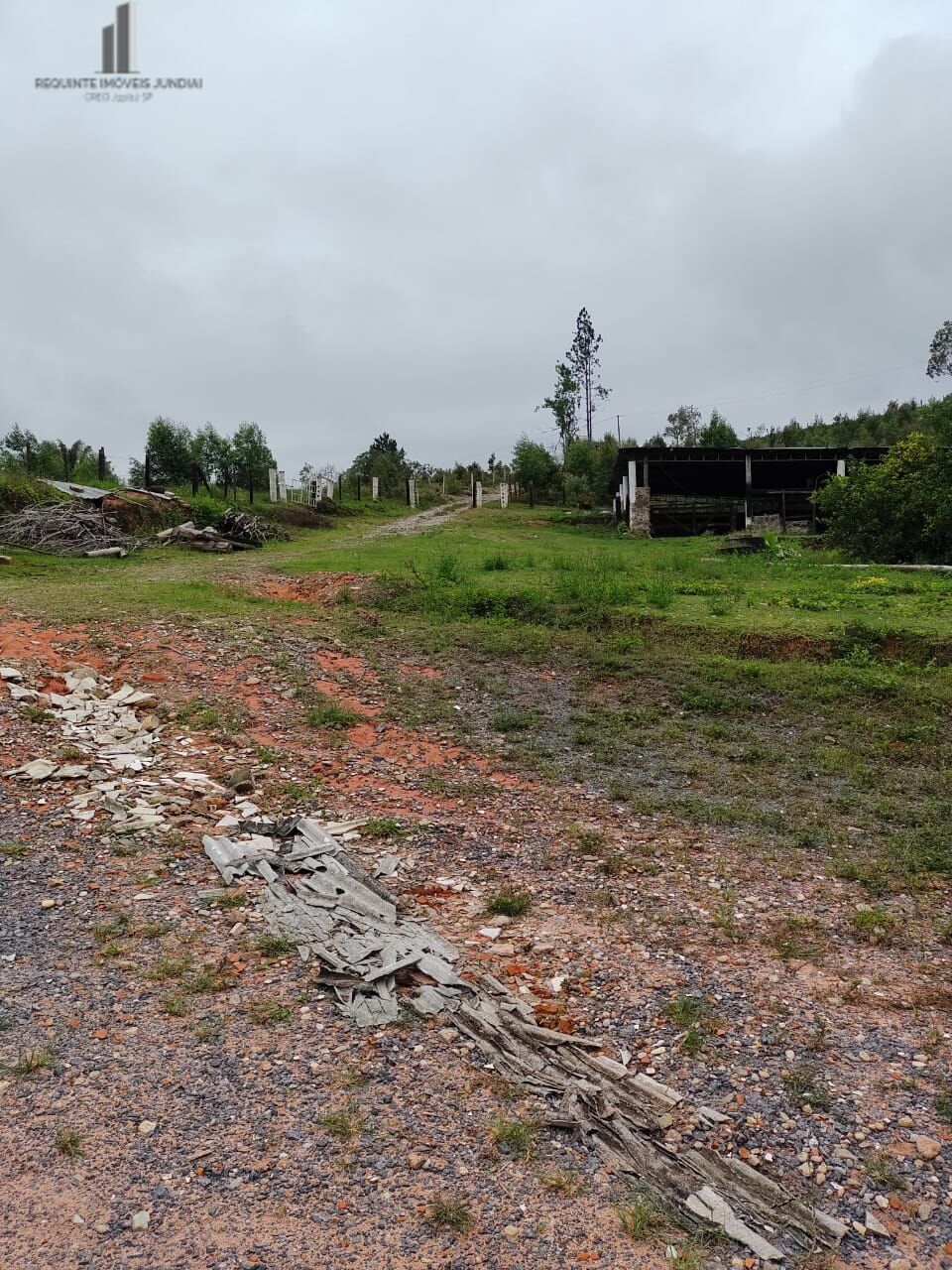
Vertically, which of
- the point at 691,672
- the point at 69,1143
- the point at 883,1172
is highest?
the point at 691,672

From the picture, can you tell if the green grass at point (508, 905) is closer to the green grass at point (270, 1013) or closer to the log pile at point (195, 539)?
the green grass at point (270, 1013)

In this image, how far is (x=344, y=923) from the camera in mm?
4477

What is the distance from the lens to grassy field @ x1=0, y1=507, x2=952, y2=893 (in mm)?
6062

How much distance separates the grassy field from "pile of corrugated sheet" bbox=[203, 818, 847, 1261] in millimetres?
2386

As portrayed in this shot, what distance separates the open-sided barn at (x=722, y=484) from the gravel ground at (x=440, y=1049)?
24123mm

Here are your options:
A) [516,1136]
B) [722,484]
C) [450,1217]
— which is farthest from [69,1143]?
[722,484]

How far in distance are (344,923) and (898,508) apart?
17.2 metres

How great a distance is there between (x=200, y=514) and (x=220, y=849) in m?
19.4

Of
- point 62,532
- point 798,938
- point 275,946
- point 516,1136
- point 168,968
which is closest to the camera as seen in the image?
point 516,1136

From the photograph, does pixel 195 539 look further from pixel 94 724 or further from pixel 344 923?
pixel 344 923

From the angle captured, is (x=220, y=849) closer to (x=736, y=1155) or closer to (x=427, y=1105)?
(x=427, y=1105)

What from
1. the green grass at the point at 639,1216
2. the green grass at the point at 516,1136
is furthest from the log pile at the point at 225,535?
the green grass at the point at 639,1216

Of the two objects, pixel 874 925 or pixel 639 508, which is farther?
pixel 639 508

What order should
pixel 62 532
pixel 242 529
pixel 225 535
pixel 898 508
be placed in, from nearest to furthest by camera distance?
pixel 898 508, pixel 62 532, pixel 225 535, pixel 242 529
